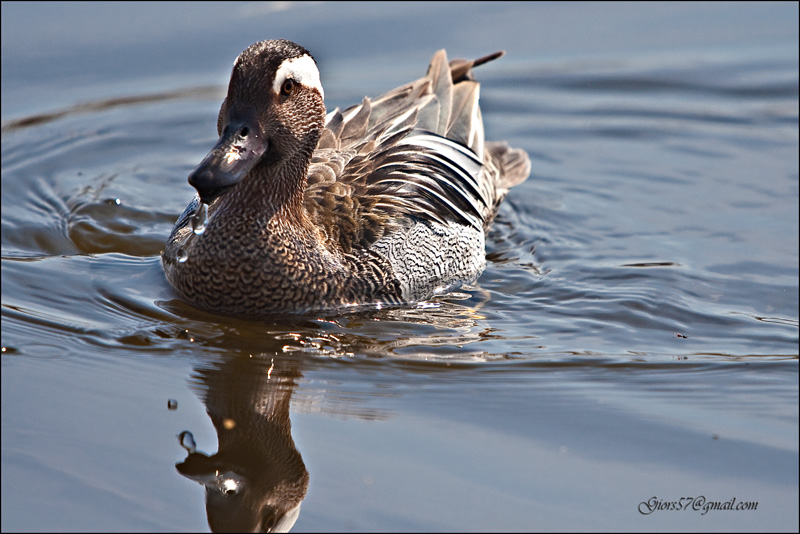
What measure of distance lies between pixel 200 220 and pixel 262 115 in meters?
0.86

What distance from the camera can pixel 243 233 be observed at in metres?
7.16

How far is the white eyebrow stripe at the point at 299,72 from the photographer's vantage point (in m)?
6.86

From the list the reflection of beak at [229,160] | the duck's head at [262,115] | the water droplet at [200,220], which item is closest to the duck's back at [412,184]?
the duck's head at [262,115]

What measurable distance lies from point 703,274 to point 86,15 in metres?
7.74

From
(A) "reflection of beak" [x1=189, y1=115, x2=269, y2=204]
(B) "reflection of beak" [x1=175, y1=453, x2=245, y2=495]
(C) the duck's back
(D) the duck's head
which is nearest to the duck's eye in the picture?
(D) the duck's head

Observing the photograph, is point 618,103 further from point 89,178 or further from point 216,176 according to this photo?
point 216,176

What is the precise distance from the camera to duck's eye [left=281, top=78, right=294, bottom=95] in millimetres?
6938

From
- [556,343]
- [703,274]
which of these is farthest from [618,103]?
[556,343]

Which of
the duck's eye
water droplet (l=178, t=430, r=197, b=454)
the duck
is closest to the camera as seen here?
water droplet (l=178, t=430, r=197, b=454)

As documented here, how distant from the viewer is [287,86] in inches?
274

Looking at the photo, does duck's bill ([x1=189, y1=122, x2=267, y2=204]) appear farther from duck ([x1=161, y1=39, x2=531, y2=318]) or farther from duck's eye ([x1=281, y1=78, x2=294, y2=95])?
duck's eye ([x1=281, y1=78, x2=294, y2=95])

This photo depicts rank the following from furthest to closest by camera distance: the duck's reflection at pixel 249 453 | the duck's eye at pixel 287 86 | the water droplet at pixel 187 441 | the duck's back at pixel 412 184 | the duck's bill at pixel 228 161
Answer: the duck's back at pixel 412 184
the duck's eye at pixel 287 86
the duck's bill at pixel 228 161
the water droplet at pixel 187 441
the duck's reflection at pixel 249 453

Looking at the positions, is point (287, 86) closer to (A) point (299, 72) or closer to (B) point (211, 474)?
(A) point (299, 72)

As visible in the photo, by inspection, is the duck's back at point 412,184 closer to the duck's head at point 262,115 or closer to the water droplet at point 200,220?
the duck's head at point 262,115
